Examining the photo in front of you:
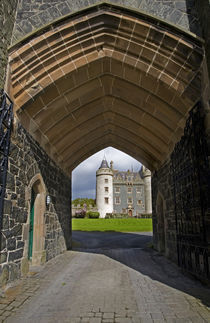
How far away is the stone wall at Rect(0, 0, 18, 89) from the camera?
13.5ft

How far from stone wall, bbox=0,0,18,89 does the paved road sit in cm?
358

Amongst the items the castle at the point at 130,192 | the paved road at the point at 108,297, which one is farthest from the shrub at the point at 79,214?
the paved road at the point at 108,297

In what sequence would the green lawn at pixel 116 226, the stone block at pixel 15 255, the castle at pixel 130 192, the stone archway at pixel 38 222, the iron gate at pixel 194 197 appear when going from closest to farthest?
the iron gate at pixel 194 197, the stone block at pixel 15 255, the stone archway at pixel 38 222, the green lawn at pixel 116 226, the castle at pixel 130 192

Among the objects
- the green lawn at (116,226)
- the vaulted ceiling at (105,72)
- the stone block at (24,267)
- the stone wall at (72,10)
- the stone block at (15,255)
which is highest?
the stone wall at (72,10)

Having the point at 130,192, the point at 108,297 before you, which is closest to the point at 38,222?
the point at 108,297

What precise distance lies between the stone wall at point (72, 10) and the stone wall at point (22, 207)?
6.68 ft

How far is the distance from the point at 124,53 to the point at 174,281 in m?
4.78

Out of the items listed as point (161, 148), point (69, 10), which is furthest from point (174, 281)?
point (69, 10)

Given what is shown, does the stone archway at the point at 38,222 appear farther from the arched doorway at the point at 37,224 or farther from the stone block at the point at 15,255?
the stone block at the point at 15,255

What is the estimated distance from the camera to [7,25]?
14.1ft

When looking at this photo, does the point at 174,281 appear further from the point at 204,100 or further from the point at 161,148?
the point at 161,148

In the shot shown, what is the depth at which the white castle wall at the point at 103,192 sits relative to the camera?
43844 millimetres

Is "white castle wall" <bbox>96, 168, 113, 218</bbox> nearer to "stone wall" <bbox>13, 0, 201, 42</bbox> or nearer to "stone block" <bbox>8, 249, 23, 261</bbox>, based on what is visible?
"stone block" <bbox>8, 249, 23, 261</bbox>

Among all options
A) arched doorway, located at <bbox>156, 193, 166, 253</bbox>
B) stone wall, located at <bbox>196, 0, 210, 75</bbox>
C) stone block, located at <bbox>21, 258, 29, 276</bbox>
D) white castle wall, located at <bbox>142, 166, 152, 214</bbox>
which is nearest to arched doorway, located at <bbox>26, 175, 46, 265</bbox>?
stone block, located at <bbox>21, 258, 29, 276</bbox>
